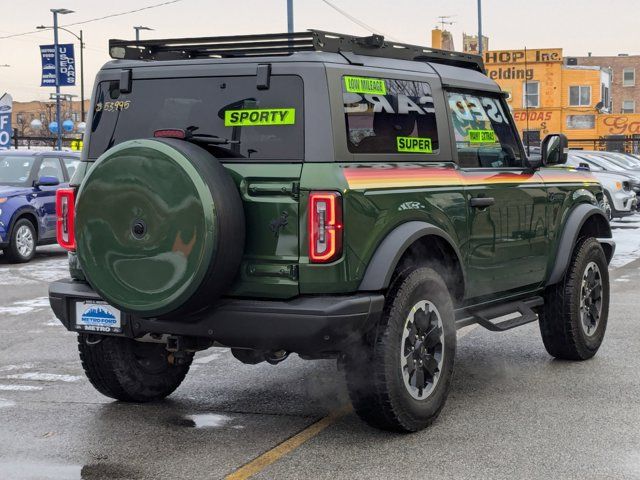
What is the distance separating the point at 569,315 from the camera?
23.7ft

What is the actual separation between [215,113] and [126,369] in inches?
67.3

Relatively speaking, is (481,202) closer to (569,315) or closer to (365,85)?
(365,85)

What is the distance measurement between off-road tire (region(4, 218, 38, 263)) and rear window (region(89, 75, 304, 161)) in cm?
989

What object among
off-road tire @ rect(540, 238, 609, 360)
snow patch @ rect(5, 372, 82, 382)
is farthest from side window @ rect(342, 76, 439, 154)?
snow patch @ rect(5, 372, 82, 382)

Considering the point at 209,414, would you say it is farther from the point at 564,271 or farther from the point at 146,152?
the point at 564,271

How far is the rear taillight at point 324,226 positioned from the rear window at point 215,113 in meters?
0.28

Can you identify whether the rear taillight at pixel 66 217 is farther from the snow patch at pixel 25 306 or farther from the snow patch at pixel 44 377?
the snow patch at pixel 25 306

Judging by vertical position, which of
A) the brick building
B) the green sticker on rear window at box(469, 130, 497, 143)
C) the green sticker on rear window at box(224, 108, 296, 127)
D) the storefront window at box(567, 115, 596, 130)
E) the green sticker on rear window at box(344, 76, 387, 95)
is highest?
the brick building

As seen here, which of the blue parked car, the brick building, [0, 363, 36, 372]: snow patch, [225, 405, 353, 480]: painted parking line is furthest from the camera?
the brick building

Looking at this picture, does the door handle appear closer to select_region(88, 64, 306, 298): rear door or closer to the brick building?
select_region(88, 64, 306, 298): rear door

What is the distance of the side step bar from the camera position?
6.31 m

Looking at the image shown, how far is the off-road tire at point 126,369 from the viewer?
5.98 m

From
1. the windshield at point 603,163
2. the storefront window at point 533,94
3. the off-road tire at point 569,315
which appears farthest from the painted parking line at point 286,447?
the storefront window at point 533,94

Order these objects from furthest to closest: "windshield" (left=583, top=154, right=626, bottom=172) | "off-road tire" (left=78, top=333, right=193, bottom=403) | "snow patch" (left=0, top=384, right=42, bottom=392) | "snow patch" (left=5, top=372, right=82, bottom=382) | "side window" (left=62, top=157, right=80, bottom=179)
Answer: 1. "windshield" (left=583, top=154, right=626, bottom=172)
2. "side window" (left=62, top=157, right=80, bottom=179)
3. "snow patch" (left=5, top=372, right=82, bottom=382)
4. "snow patch" (left=0, top=384, right=42, bottom=392)
5. "off-road tire" (left=78, top=333, right=193, bottom=403)
